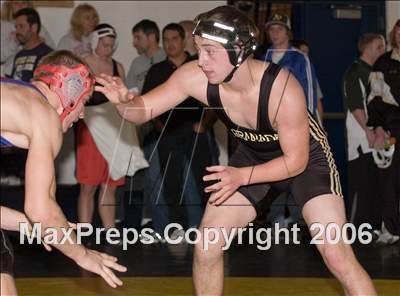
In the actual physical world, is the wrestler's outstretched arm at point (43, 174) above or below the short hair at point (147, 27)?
below

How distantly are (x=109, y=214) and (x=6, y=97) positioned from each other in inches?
175

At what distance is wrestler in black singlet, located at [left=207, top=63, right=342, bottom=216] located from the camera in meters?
4.57

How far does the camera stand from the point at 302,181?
4.66m

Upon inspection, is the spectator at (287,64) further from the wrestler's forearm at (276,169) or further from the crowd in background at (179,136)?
the wrestler's forearm at (276,169)

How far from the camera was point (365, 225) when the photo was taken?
848 cm

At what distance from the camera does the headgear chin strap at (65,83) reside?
12.5 feet

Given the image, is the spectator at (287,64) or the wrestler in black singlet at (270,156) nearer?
the wrestler in black singlet at (270,156)

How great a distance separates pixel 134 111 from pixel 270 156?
0.71 metres

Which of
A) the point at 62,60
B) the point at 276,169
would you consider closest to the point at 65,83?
the point at 62,60

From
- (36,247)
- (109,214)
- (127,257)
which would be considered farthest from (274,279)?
(36,247)

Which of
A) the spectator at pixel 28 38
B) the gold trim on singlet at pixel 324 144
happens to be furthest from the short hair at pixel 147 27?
the gold trim on singlet at pixel 324 144

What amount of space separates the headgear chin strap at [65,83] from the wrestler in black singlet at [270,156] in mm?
956

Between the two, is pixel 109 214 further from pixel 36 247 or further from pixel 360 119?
pixel 360 119

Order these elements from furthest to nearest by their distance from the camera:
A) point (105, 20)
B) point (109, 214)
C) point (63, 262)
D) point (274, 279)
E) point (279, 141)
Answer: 1. point (105, 20)
2. point (109, 214)
3. point (63, 262)
4. point (274, 279)
5. point (279, 141)
